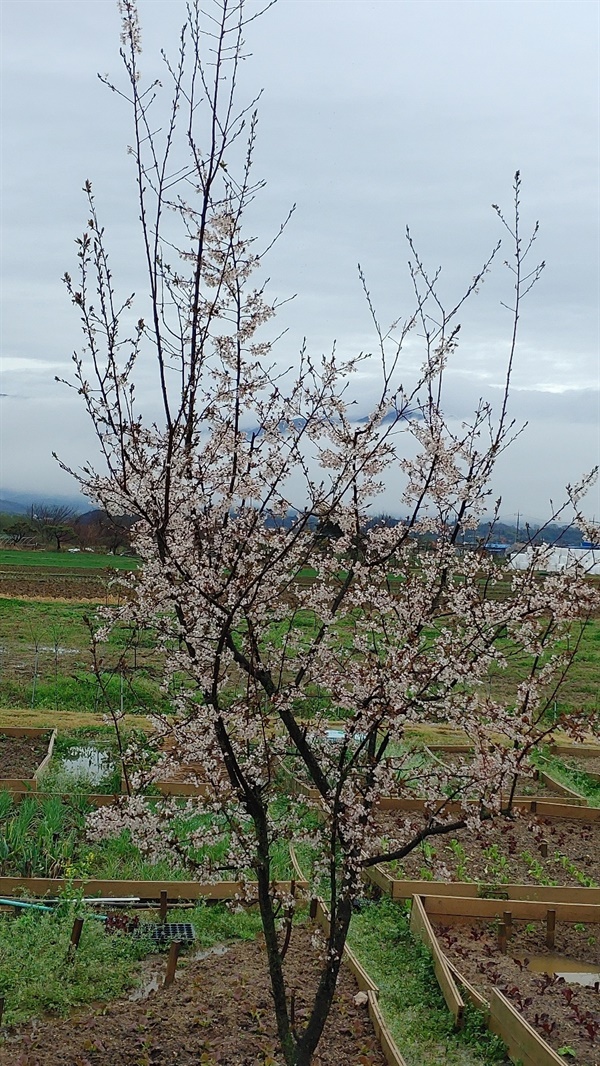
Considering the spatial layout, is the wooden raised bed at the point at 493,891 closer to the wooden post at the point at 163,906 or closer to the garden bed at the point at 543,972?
the garden bed at the point at 543,972

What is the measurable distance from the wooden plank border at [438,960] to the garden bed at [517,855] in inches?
22.5

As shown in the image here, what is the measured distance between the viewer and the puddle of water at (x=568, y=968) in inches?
202

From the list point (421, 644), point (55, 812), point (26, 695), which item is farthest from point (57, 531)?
point (421, 644)

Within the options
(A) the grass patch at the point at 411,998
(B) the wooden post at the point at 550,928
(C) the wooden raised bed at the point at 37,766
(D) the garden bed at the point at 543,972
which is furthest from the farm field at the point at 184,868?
(B) the wooden post at the point at 550,928

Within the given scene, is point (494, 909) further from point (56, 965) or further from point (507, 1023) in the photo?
point (56, 965)

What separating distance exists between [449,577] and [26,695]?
9.00 m

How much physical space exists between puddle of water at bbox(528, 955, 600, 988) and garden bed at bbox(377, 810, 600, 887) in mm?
835

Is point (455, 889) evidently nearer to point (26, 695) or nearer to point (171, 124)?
point (171, 124)

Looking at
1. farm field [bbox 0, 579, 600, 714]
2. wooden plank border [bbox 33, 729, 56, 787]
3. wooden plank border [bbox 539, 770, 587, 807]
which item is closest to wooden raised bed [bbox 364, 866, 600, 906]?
farm field [bbox 0, 579, 600, 714]

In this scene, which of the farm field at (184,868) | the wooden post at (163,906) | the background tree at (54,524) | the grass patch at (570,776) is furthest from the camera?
the background tree at (54,524)

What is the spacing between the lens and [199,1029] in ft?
13.7

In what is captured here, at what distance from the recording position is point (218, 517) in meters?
3.31

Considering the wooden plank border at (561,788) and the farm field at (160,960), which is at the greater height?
the farm field at (160,960)

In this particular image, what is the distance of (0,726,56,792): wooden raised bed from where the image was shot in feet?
24.5
